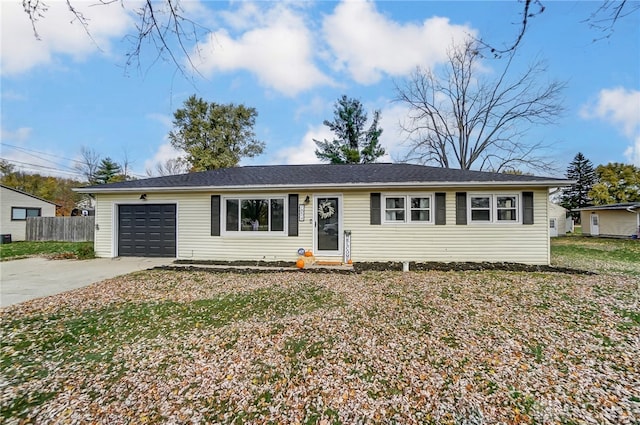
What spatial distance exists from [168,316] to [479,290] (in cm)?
546

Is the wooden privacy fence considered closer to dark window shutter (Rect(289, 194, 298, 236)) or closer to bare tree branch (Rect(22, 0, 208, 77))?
dark window shutter (Rect(289, 194, 298, 236))

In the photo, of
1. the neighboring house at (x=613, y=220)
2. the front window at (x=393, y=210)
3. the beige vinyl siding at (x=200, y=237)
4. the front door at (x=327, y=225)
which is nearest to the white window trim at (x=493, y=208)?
the front window at (x=393, y=210)

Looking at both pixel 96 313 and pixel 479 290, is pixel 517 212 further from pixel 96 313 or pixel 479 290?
pixel 96 313

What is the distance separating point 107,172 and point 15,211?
1313cm

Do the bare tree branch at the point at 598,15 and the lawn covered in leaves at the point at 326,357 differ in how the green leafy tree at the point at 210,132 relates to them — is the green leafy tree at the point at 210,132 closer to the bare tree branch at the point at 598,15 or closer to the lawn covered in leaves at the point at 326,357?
the lawn covered in leaves at the point at 326,357

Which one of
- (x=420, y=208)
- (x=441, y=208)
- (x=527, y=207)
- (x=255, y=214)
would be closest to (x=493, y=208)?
(x=527, y=207)

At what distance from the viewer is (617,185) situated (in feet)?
93.0

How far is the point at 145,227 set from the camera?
934cm

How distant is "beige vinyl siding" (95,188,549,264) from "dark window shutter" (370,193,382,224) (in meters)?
0.13

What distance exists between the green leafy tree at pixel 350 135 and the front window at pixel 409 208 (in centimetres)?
1580

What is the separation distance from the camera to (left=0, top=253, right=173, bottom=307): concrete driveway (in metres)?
5.47

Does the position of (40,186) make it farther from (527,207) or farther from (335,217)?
(527,207)

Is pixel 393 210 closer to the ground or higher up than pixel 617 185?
closer to the ground

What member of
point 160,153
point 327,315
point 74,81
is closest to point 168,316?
point 327,315
